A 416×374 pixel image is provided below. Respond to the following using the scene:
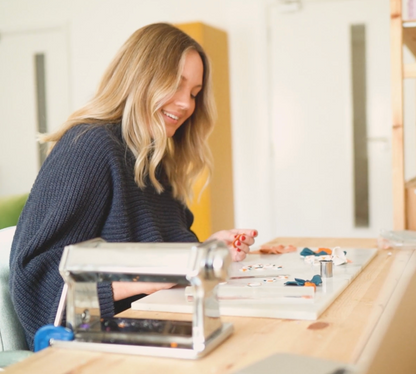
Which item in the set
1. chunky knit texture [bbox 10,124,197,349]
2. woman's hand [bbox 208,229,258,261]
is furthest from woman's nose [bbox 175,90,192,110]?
woman's hand [bbox 208,229,258,261]

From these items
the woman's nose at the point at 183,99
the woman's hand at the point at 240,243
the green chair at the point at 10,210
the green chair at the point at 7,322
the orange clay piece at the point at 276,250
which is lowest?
the green chair at the point at 7,322

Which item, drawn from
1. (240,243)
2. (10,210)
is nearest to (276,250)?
(240,243)

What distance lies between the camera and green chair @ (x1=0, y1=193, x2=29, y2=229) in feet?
4.65

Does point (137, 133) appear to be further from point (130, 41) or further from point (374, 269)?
point (374, 269)

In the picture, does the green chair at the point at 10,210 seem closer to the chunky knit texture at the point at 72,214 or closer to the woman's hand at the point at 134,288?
the chunky knit texture at the point at 72,214

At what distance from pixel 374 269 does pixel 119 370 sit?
694 mm

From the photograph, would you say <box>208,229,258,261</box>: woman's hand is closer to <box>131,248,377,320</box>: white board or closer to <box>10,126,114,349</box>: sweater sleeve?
<box>131,248,377,320</box>: white board

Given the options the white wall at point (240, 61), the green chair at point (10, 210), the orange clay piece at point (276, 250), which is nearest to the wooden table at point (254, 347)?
the orange clay piece at point (276, 250)

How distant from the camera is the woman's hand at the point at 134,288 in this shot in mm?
1103

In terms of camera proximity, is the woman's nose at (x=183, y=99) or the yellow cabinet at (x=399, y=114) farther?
Result: the yellow cabinet at (x=399, y=114)

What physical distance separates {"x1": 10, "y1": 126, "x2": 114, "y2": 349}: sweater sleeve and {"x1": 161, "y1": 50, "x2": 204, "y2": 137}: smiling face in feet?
0.88

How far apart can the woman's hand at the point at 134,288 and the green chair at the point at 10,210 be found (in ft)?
1.41

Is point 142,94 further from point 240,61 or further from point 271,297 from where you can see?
point 240,61

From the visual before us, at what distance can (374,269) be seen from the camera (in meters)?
1.21
